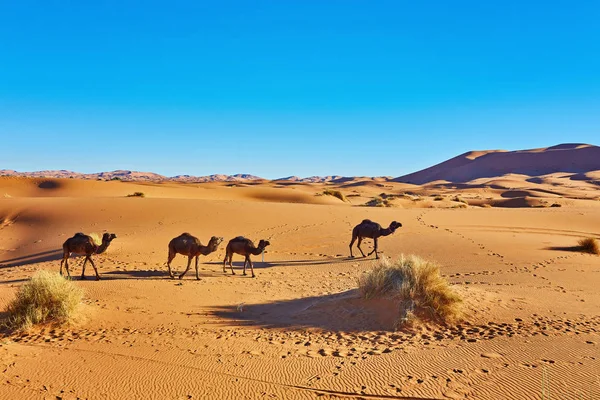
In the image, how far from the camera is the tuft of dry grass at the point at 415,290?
8289 mm

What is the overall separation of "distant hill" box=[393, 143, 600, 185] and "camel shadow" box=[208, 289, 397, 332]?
4424 inches

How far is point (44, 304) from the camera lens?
838 centimetres

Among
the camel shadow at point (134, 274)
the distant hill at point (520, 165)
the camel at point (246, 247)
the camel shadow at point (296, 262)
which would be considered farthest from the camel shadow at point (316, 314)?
the distant hill at point (520, 165)

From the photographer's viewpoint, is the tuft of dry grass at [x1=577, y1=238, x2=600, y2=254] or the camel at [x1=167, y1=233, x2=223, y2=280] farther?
the tuft of dry grass at [x1=577, y1=238, x2=600, y2=254]

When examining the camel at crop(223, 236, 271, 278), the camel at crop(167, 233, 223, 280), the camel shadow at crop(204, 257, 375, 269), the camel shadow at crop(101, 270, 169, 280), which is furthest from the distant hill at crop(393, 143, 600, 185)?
the camel shadow at crop(101, 270, 169, 280)

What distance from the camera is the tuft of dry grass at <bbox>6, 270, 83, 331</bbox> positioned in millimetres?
8219

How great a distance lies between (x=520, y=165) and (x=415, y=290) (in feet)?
411

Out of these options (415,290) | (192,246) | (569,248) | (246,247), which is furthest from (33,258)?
(569,248)

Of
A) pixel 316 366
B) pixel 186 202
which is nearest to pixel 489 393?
pixel 316 366

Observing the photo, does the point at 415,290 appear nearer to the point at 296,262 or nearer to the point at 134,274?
the point at 296,262

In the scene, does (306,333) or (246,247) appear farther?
(246,247)

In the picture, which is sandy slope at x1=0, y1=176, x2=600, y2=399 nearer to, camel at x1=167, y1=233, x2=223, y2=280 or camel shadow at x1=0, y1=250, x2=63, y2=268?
camel shadow at x1=0, y1=250, x2=63, y2=268

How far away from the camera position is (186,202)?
2862 cm

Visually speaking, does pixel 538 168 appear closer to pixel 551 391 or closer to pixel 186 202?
pixel 186 202
